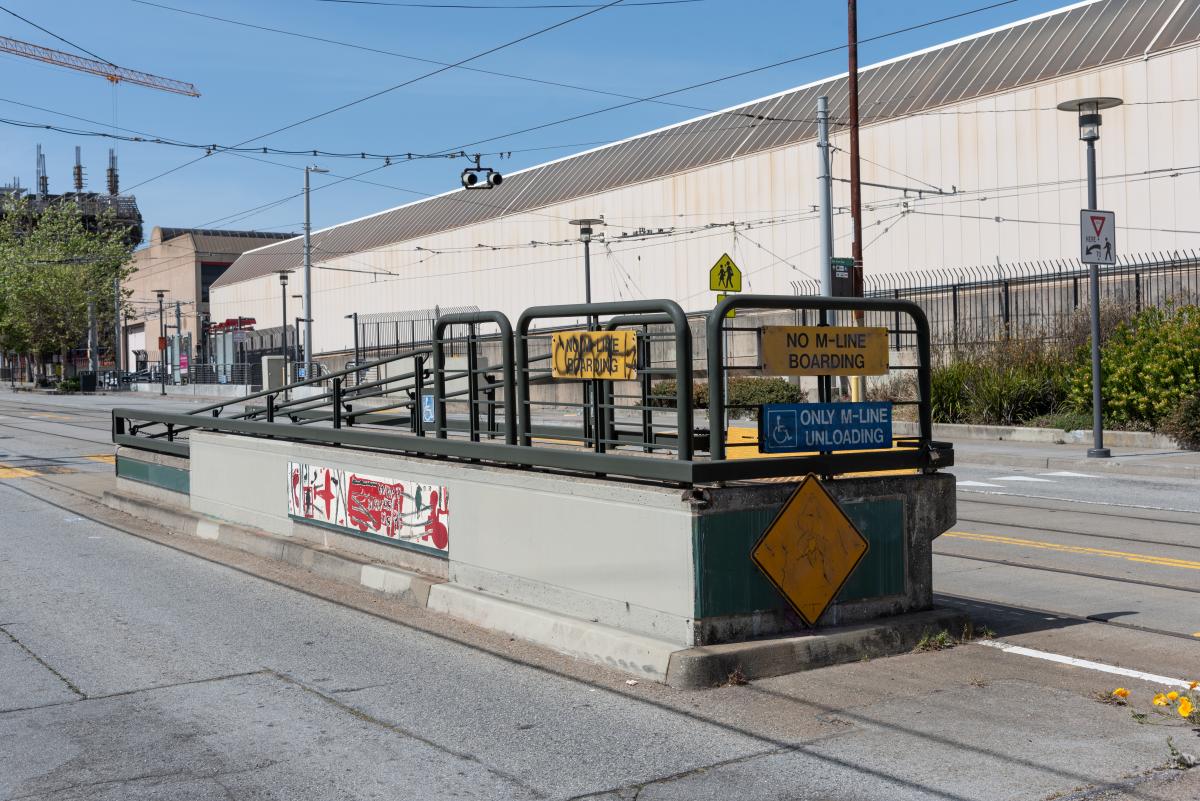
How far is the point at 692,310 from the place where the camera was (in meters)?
48.6

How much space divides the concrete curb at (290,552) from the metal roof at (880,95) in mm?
24891

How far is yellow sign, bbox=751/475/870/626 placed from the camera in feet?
23.3

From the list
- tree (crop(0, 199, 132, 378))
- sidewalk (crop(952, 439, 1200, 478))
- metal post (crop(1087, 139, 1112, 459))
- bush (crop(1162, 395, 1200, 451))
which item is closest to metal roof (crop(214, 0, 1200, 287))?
metal post (crop(1087, 139, 1112, 459))

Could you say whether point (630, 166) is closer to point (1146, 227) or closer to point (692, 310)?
point (692, 310)

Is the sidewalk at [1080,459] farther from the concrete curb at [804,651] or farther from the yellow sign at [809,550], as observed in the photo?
the yellow sign at [809,550]

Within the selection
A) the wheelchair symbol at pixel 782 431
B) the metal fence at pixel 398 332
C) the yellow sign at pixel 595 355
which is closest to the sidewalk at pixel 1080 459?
the wheelchair symbol at pixel 782 431

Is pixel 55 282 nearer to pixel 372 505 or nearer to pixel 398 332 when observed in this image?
pixel 398 332

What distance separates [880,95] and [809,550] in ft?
124

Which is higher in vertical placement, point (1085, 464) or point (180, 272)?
point (180, 272)

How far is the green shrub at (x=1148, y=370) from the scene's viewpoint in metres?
20.4

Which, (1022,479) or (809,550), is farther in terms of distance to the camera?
(1022,479)

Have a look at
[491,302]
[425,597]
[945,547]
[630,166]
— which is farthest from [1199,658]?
[491,302]

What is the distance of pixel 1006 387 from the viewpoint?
83.1 ft

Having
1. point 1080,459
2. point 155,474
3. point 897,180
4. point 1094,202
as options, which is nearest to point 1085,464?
point 1080,459
